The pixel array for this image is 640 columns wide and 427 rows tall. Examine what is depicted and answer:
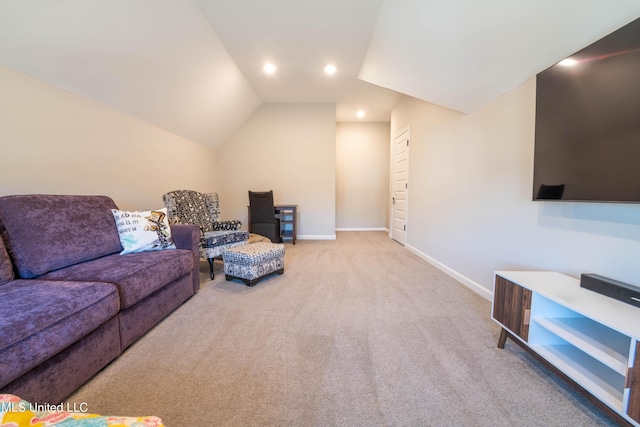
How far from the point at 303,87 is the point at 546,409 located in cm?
445

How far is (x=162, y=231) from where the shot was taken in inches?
84.4

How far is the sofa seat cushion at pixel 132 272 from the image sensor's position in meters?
1.45

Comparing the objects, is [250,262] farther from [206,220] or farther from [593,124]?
[593,124]

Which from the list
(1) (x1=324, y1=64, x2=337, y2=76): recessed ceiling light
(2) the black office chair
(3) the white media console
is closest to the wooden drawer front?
(3) the white media console

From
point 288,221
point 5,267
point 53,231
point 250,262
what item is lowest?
point 250,262

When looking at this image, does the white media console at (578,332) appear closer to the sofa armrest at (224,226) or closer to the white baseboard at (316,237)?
the sofa armrest at (224,226)

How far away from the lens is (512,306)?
1410mm

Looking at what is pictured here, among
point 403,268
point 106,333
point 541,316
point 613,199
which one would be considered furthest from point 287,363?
point 403,268

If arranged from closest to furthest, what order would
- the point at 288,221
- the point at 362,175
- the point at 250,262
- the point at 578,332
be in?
the point at 578,332
the point at 250,262
the point at 288,221
the point at 362,175

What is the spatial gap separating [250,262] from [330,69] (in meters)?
2.89

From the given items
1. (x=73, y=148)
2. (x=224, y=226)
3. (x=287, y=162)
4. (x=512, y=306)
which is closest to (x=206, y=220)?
(x=224, y=226)

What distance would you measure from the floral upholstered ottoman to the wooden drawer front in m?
2.07

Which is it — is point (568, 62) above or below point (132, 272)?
above

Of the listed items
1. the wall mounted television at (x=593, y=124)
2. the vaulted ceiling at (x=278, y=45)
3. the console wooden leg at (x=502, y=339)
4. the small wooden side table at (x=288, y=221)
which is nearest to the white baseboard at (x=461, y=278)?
the console wooden leg at (x=502, y=339)
